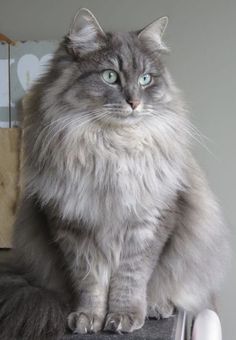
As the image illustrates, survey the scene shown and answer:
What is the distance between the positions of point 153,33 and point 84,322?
2.67ft

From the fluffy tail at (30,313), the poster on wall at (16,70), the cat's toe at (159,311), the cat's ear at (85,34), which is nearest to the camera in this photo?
the fluffy tail at (30,313)

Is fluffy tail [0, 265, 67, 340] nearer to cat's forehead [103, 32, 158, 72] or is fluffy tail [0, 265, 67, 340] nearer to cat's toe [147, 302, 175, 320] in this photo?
cat's toe [147, 302, 175, 320]

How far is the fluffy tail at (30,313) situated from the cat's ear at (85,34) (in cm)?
66

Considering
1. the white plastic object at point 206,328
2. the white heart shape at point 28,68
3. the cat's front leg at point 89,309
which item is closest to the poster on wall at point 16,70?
the white heart shape at point 28,68

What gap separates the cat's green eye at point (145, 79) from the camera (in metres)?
1.39

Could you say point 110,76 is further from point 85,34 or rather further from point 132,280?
point 132,280

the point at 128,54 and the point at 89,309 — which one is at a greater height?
the point at 128,54

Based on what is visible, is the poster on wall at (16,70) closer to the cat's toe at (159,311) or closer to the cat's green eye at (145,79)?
the cat's green eye at (145,79)

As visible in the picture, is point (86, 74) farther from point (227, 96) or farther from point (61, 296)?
point (227, 96)

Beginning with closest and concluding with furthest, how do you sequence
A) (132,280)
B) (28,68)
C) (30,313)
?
(30,313), (132,280), (28,68)

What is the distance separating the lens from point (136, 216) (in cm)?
138

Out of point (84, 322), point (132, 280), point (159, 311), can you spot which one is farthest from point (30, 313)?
point (159, 311)

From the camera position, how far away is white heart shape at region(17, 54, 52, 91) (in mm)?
2504

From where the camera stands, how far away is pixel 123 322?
A: 1312mm
